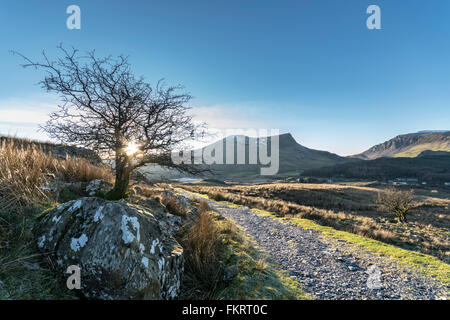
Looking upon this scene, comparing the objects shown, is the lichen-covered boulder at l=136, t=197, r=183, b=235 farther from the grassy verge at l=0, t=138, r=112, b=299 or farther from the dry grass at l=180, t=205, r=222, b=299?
the grassy verge at l=0, t=138, r=112, b=299

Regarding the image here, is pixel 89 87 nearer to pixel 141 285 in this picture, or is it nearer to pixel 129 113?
pixel 129 113

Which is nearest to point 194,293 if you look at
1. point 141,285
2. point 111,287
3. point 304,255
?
point 141,285

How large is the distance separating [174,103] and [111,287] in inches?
176

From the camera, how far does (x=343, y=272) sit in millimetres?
5145

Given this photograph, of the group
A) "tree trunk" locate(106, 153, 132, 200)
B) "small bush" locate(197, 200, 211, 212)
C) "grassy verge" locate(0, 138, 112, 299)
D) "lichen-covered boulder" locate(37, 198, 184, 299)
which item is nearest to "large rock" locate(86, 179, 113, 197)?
"grassy verge" locate(0, 138, 112, 299)

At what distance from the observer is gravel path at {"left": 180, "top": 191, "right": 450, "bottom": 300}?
4305 millimetres

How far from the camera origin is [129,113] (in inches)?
203

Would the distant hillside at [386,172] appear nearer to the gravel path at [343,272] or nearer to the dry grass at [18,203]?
the gravel path at [343,272]

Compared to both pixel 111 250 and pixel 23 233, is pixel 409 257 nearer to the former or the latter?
pixel 111 250

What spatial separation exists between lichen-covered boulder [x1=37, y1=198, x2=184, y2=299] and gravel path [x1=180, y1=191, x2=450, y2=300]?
10.8ft

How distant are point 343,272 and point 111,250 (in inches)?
224

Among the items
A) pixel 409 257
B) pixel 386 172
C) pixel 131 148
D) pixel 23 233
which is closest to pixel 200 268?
pixel 23 233

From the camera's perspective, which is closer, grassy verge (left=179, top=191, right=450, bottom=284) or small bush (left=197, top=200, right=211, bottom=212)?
grassy verge (left=179, top=191, right=450, bottom=284)

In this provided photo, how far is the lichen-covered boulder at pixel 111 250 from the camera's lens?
266cm
